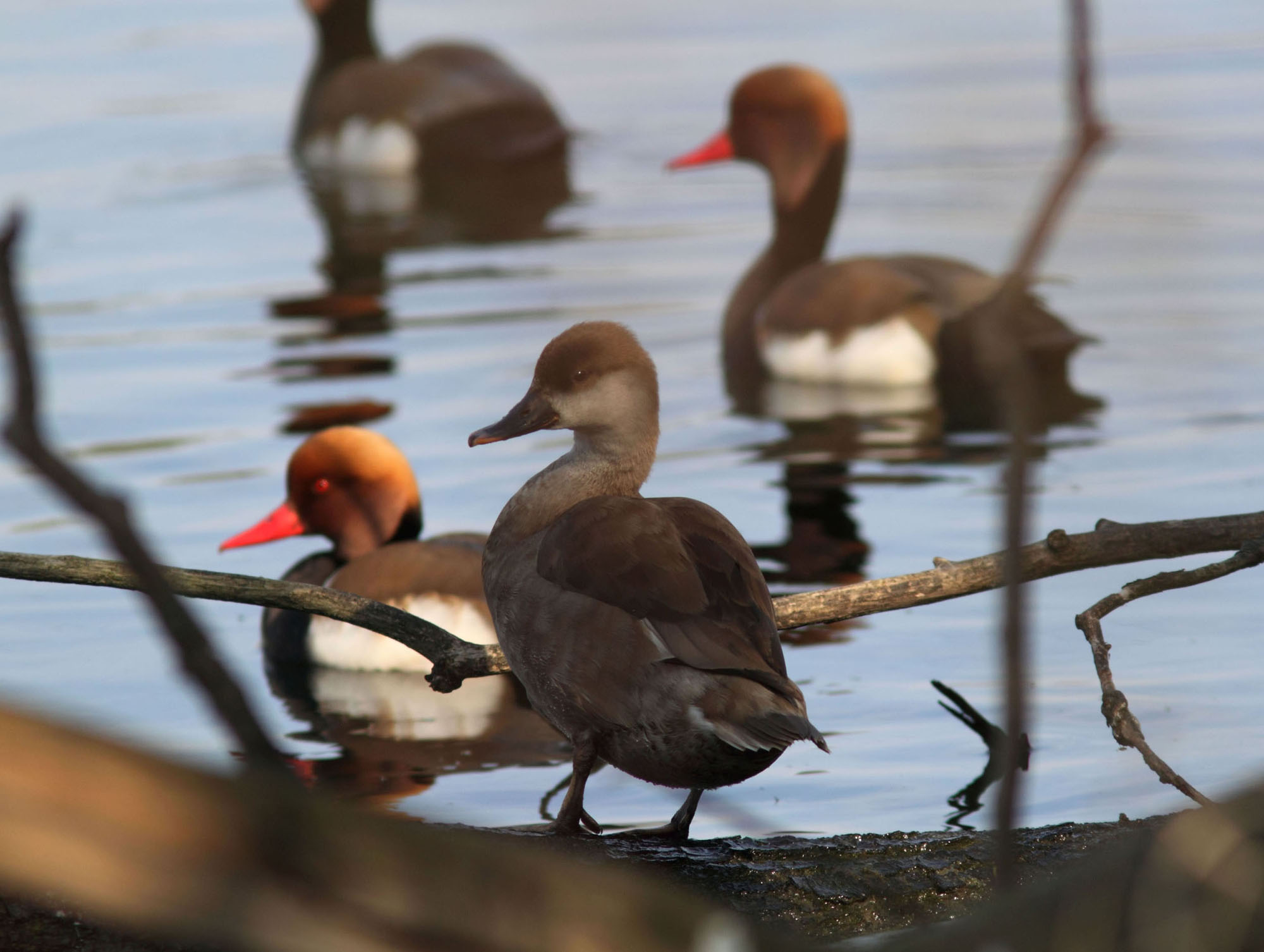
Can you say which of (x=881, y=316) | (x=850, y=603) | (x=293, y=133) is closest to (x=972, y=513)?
(x=881, y=316)

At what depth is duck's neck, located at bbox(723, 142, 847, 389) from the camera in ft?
29.7

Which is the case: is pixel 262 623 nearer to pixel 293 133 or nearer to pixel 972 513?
pixel 972 513

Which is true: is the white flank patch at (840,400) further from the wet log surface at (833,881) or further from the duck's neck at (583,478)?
the wet log surface at (833,881)

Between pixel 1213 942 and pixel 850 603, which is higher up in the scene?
pixel 1213 942

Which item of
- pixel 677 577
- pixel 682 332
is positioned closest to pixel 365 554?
pixel 677 577

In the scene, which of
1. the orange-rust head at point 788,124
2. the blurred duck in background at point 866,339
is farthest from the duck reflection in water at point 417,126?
the blurred duck in background at point 866,339

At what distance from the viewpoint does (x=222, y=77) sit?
16.7 meters

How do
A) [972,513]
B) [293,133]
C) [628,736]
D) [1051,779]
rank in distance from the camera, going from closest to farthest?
[628,736]
[1051,779]
[972,513]
[293,133]

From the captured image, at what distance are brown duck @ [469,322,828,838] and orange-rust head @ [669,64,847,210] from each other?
604 centimetres

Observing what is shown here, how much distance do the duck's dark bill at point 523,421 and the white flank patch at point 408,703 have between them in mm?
1272

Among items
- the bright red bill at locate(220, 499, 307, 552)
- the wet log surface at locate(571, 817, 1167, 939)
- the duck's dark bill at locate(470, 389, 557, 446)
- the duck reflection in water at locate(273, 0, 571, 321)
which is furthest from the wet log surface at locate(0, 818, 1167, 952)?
the duck reflection in water at locate(273, 0, 571, 321)

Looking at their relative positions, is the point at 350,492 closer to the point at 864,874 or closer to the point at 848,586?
the point at 848,586

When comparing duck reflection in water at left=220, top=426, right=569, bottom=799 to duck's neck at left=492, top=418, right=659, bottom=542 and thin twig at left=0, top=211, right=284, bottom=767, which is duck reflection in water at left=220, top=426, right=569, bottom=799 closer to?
duck's neck at left=492, top=418, right=659, bottom=542

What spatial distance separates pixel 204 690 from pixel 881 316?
7.39m
